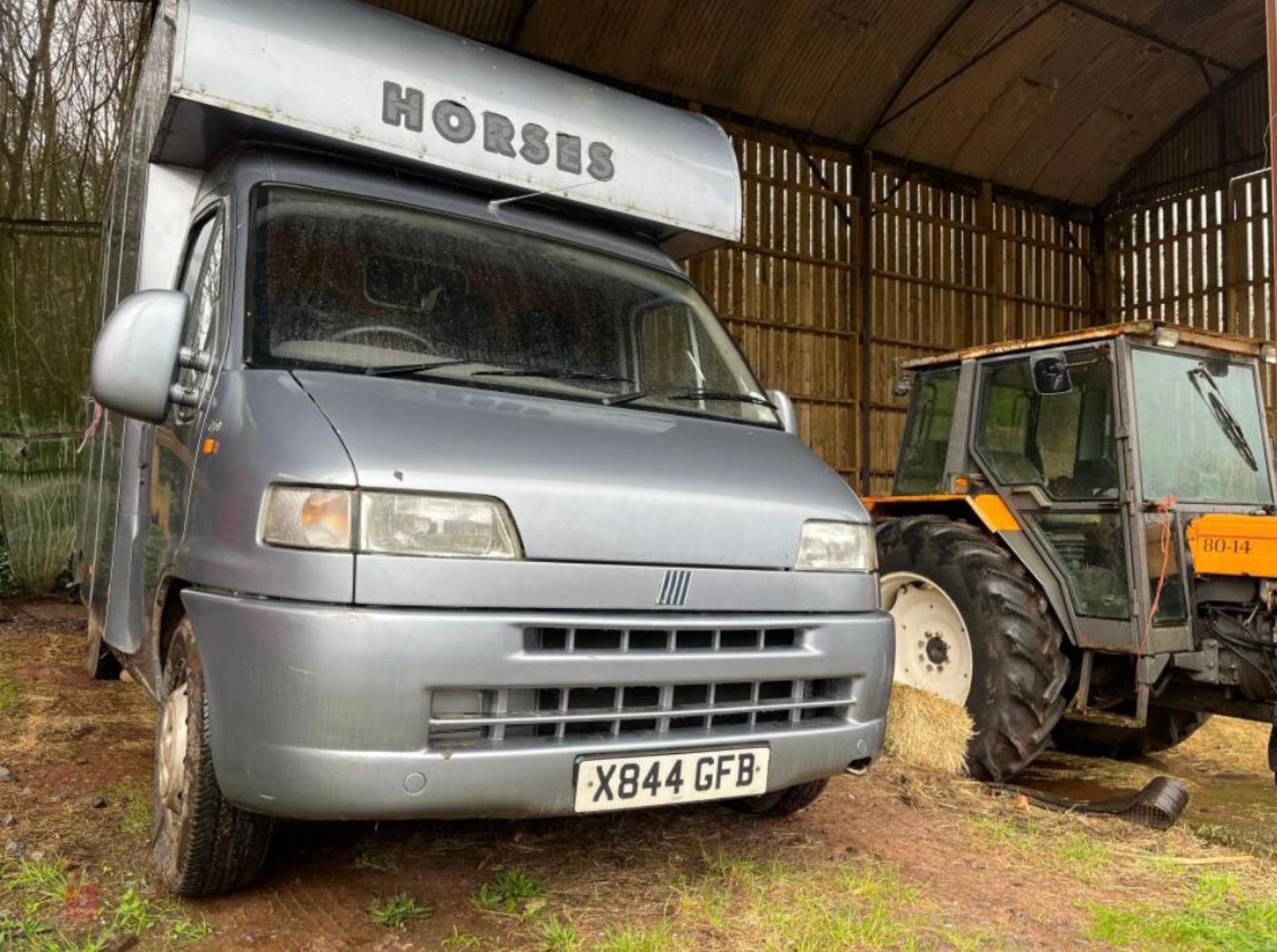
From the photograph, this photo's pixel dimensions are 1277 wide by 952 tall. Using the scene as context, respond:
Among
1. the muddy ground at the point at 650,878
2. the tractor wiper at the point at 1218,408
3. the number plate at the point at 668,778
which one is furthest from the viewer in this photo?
the tractor wiper at the point at 1218,408

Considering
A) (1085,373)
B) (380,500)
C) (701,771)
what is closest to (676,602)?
(701,771)

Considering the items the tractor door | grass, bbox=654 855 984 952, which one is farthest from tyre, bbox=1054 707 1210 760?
grass, bbox=654 855 984 952

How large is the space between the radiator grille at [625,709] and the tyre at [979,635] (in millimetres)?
2383

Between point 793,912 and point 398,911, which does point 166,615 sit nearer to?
point 398,911

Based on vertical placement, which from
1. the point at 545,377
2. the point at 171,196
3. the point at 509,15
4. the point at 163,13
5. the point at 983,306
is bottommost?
the point at 545,377

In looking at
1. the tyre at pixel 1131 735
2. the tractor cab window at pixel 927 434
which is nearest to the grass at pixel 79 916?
the tractor cab window at pixel 927 434

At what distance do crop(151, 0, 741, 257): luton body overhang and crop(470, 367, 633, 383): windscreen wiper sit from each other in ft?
2.64

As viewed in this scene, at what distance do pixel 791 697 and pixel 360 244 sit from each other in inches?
74.2

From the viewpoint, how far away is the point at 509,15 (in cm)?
1174

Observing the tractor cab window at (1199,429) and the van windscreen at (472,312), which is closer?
the van windscreen at (472,312)

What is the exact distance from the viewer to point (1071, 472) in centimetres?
530

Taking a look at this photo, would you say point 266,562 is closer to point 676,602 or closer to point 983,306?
point 676,602

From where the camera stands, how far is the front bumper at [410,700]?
7.42 ft

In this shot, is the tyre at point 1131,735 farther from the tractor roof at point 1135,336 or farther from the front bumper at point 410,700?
the front bumper at point 410,700
